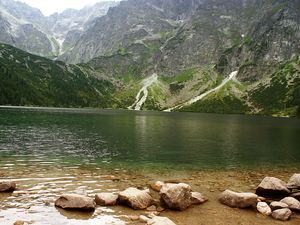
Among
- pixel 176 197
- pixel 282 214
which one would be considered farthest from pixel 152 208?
pixel 282 214

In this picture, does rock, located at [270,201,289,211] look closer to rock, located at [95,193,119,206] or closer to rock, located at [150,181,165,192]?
rock, located at [150,181,165,192]

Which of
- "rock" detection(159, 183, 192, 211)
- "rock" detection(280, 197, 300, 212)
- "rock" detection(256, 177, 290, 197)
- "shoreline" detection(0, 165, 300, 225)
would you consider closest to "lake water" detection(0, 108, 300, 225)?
"shoreline" detection(0, 165, 300, 225)

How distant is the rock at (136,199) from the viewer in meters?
26.9

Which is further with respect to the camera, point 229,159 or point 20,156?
point 229,159

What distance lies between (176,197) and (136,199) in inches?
129

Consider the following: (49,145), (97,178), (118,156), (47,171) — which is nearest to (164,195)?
(97,178)

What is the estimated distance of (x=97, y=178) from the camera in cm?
3744

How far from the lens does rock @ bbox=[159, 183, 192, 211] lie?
27.1 m

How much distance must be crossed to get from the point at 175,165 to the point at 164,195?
22.9 m

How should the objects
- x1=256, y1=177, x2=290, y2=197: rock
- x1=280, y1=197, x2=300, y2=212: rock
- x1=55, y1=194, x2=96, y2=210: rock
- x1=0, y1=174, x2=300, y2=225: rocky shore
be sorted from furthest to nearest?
x1=256, y1=177, x2=290, y2=197: rock < x1=280, y1=197, x2=300, y2=212: rock < x1=0, y1=174, x2=300, y2=225: rocky shore < x1=55, y1=194, x2=96, y2=210: rock

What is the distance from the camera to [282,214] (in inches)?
1042

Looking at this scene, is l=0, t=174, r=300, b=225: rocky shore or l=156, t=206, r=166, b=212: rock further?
l=156, t=206, r=166, b=212: rock

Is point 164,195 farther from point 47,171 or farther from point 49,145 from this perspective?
point 49,145

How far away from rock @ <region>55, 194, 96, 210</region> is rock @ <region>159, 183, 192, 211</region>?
5900 mm
